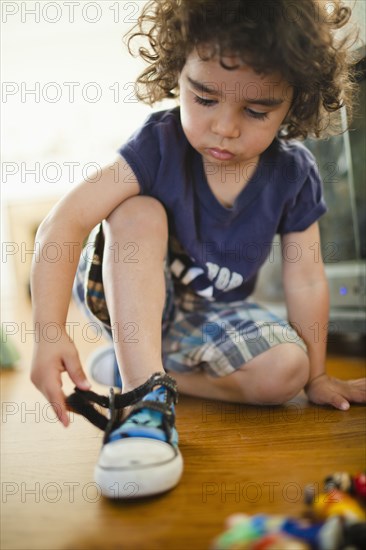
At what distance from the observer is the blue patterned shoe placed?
0.58 m

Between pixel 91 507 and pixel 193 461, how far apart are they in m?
0.15

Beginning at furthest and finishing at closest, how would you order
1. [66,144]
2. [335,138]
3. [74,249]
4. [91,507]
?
[66,144] < [335,138] < [74,249] < [91,507]

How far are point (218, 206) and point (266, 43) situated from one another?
291 mm

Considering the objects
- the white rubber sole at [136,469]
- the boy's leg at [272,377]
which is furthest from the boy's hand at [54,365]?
the boy's leg at [272,377]

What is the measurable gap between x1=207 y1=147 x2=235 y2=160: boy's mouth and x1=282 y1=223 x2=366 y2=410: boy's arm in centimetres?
24

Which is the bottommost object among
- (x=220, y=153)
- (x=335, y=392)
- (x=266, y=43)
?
(x=335, y=392)

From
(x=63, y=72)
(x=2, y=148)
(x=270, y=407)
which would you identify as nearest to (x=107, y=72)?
(x=63, y=72)

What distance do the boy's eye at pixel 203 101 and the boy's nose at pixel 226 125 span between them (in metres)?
0.02

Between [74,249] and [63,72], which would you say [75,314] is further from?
[74,249]

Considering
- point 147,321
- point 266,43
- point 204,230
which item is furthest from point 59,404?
point 266,43

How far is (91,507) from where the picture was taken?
0.59 m

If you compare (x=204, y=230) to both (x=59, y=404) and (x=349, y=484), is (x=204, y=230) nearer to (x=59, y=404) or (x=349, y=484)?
(x=59, y=404)

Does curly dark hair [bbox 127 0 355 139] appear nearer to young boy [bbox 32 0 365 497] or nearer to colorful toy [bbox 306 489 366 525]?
young boy [bbox 32 0 365 497]

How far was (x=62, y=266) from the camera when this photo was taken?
0.79 m
